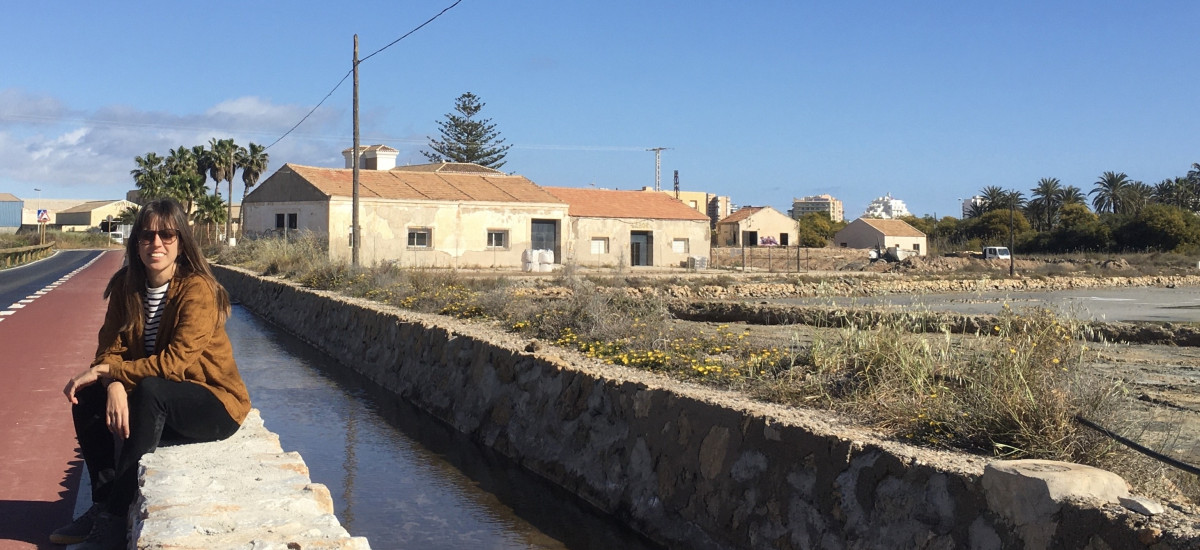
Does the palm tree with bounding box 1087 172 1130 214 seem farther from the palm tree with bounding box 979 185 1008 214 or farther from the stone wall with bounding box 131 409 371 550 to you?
the stone wall with bounding box 131 409 371 550

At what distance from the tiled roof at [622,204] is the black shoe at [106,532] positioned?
4755 centimetres

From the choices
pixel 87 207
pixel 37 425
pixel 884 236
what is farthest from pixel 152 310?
pixel 87 207

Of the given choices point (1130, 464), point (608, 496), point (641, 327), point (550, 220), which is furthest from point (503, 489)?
point (550, 220)

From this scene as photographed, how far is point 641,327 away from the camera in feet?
38.8

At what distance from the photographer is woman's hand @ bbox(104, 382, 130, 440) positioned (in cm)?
513

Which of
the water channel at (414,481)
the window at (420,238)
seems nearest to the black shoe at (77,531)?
the water channel at (414,481)

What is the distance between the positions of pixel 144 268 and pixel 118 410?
0.82m

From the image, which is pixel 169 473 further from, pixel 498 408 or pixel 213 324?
pixel 498 408

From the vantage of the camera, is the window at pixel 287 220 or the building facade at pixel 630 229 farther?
the building facade at pixel 630 229

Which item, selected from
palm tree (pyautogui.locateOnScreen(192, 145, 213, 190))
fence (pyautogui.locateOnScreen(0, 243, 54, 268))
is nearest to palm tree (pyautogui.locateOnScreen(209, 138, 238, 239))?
palm tree (pyautogui.locateOnScreen(192, 145, 213, 190))

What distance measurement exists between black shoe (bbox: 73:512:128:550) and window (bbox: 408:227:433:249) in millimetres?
41781

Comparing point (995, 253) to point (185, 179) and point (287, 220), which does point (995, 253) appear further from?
point (185, 179)

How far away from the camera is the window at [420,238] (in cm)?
4700

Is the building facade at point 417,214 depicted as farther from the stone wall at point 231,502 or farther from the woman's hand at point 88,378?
the woman's hand at point 88,378
